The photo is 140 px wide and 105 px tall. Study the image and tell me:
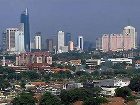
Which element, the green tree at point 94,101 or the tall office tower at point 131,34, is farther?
the tall office tower at point 131,34

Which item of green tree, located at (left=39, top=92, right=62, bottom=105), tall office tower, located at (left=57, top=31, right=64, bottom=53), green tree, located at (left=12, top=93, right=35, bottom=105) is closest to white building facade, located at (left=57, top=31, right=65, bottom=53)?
tall office tower, located at (left=57, top=31, right=64, bottom=53)

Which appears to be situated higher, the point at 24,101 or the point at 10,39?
the point at 10,39

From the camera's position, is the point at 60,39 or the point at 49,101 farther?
the point at 60,39

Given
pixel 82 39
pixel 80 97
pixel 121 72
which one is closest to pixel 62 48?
pixel 82 39

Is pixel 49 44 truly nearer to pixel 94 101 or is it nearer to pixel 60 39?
pixel 60 39

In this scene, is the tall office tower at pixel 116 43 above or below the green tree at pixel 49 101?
above

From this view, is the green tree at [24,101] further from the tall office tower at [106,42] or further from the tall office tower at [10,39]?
the tall office tower at [106,42]

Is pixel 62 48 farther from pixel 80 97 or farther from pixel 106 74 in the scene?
pixel 80 97

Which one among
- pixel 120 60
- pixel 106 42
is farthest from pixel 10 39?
pixel 120 60

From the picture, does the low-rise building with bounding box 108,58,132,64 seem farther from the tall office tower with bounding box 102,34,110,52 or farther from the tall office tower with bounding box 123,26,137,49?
the tall office tower with bounding box 102,34,110,52

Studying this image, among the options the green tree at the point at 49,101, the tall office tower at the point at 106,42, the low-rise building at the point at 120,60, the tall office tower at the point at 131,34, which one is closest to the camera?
the green tree at the point at 49,101

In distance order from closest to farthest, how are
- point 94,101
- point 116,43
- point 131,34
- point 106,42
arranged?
point 94,101 → point 116,43 → point 131,34 → point 106,42

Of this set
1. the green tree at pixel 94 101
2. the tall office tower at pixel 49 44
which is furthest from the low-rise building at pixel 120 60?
the green tree at pixel 94 101
